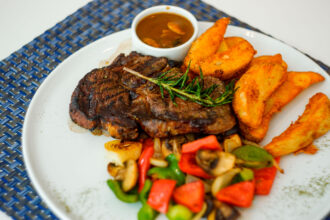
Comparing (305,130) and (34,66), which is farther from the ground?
(305,130)

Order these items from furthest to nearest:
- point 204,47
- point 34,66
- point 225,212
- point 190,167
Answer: point 34,66
point 204,47
point 190,167
point 225,212

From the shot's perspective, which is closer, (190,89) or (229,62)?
(190,89)

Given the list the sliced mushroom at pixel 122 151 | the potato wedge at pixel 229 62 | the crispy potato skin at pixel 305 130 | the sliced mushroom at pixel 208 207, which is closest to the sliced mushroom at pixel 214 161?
the sliced mushroom at pixel 208 207

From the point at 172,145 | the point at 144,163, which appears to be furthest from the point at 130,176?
the point at 172,145

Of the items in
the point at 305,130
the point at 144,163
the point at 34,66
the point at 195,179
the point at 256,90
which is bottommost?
the point at 34,66

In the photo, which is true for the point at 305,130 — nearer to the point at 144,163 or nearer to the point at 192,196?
the point at 192,196

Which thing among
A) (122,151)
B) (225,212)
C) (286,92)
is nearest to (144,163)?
(122,151)

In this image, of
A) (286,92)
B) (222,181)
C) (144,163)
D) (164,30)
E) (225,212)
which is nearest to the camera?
(225,212)

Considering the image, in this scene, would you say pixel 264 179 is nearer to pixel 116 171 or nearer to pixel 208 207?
pixel 208 207
